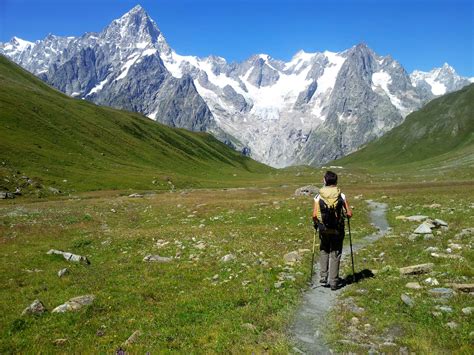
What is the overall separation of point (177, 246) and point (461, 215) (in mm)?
21846

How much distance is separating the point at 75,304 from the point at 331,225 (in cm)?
1014

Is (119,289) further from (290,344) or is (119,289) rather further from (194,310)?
(290,344)

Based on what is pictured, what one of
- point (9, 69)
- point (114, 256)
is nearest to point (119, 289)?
point (114, 256)

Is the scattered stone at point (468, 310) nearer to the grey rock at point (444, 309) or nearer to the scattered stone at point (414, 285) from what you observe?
the grey rock at point (444, 309)

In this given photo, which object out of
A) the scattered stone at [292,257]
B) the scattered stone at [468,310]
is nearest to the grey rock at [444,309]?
the scattered stone at [468,310]

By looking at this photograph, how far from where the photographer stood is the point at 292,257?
68.9 feet

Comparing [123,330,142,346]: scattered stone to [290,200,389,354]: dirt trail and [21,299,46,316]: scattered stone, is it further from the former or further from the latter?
[290,200,389,354]: dirt trail

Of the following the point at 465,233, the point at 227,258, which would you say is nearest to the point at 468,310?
the point at 227,258

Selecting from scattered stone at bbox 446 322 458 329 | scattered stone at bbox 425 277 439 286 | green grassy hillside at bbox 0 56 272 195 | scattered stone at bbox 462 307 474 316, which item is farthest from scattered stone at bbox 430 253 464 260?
green grassy hillside at bbox 0 56 272 195

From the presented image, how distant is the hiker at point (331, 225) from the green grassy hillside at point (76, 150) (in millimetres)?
68667

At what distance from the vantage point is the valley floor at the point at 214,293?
1114 cm

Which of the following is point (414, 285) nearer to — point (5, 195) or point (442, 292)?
point (442, 292)

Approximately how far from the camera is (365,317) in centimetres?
1283

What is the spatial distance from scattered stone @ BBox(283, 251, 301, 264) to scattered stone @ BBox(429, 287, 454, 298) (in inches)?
295
